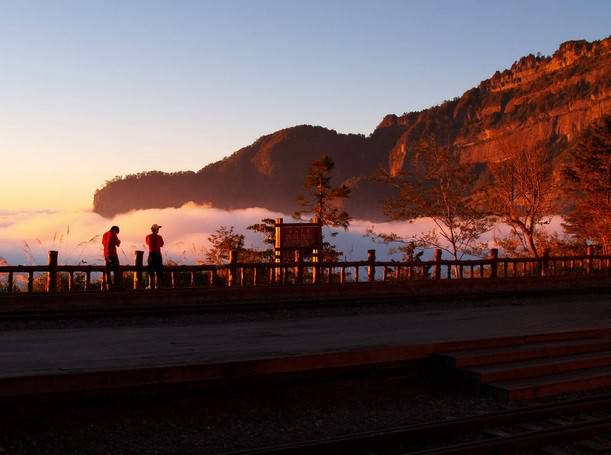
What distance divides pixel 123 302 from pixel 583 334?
10205mm

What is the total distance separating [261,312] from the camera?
1566cm

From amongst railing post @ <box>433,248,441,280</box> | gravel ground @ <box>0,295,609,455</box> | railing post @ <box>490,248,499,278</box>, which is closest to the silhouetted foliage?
railing post @ <box>433,248,441,280</box>

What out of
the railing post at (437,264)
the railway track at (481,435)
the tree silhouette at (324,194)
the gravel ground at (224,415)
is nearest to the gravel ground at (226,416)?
the gravel ground at (224,415)

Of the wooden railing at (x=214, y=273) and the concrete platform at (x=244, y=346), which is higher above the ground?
the wooden railing at (x=214, y=273)

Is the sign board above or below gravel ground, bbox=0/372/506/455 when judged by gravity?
above

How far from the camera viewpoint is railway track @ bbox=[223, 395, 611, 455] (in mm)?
6355

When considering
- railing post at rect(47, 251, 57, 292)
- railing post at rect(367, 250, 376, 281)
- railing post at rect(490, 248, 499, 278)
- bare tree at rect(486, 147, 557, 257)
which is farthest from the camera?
bare tree at rect(486, 147, 557, 257)

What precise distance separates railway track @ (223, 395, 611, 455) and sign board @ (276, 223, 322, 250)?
638 inches

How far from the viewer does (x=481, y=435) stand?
23.5 feet

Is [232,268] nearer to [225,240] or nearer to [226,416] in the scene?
[226,416]

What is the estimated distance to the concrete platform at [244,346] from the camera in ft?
23.5

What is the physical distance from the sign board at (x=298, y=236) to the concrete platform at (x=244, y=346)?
10815 mm

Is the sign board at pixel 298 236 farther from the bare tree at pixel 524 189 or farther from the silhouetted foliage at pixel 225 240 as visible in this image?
the bare tree at pixel 524 189

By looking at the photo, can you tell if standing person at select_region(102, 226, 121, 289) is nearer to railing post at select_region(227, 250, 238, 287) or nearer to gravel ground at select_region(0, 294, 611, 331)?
railing post at select_region(227, 250, 238, 287)
